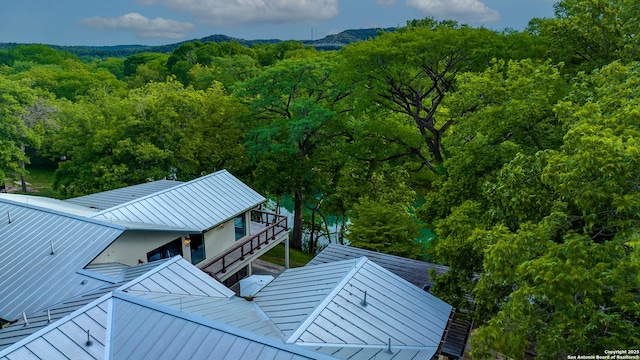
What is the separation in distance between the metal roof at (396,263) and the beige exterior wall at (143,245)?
5203 millimetres

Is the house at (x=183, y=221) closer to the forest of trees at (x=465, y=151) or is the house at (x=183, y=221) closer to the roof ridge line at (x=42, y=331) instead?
the forest of trees at (x=465, y=151)

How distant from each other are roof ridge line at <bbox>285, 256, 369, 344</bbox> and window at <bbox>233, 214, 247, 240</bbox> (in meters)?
9.72

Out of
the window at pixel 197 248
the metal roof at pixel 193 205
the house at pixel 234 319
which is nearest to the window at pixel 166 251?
the window at pixel 197 248

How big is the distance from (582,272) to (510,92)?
29.0ft

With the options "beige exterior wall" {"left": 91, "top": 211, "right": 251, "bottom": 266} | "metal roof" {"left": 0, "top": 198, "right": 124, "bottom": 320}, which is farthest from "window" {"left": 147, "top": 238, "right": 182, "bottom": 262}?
"metal roof" {"left": 0, "top": 198, "right": 124, "bottom": 320}

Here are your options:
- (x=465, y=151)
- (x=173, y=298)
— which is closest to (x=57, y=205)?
(x=173, y=298)

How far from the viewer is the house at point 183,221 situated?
1559 cm

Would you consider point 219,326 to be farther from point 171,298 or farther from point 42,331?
point 42,331

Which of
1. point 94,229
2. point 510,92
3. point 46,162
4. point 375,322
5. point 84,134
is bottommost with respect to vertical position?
point 46,162

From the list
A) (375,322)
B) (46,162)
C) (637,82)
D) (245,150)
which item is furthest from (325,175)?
(46,162)

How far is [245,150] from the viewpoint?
26547mm

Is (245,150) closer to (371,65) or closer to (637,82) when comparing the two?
(371,65)

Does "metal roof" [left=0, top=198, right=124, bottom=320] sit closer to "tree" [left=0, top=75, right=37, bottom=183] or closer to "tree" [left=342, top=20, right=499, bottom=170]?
"tree" [left=342, top=20, right=499, bottom=170]

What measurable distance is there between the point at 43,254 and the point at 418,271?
12.8m
